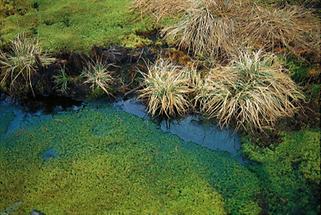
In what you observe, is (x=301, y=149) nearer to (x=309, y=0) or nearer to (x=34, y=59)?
(x=309, y=0)

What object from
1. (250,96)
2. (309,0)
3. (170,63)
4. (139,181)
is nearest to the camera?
(139,181)

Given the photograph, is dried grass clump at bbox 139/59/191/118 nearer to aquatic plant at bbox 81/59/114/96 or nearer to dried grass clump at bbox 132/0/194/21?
aquatic plant at bbox 81/59/114/96

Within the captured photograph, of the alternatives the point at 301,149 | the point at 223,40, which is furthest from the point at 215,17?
the point at 301,149

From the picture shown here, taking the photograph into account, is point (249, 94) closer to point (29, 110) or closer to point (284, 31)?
point (284, 31)

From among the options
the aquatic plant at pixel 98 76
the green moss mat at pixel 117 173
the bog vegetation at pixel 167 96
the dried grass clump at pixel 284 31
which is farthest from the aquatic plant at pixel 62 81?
the dried grass clump at pixel 284 31

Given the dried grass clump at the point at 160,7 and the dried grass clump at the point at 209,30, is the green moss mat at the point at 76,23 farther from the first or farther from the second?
the dried grass clump at the point at 209,30

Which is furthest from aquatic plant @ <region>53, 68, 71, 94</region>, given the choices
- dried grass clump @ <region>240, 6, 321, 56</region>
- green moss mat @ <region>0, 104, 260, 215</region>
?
dried grass clump @ <region>240, 6, 321, 56</region>
